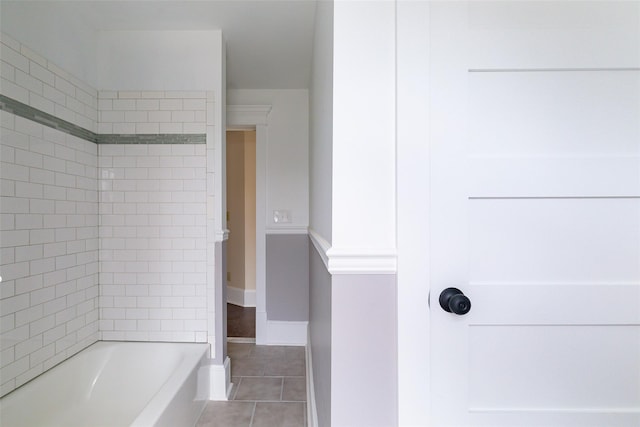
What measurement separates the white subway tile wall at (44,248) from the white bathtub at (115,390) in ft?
0.32

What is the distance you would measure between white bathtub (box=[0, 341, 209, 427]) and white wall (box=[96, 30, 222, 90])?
1.77 meters

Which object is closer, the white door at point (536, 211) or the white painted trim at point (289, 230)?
the white door at point (536, 211)

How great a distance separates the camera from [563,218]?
0.89 metres

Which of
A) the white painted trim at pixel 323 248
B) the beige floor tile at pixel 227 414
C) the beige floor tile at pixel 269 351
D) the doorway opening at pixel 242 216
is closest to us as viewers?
the white painted trim at pixel 323 248

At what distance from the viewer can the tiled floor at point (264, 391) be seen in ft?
6.18

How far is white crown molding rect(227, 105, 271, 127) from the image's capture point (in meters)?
2.99

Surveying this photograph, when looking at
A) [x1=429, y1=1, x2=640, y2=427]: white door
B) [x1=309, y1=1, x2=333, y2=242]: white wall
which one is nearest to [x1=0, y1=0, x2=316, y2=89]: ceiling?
[x1=309, y1=1, x2=333, y2=242]: white wall

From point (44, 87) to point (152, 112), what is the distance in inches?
22.2

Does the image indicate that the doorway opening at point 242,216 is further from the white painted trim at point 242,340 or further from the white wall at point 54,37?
the white wall at point 54,37

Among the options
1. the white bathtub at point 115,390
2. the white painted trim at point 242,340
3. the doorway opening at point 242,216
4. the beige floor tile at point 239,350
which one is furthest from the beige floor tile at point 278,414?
the doorway opening at point 242,216

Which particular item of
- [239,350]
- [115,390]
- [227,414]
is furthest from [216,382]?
[239,350]

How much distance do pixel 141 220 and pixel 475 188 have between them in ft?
6.83

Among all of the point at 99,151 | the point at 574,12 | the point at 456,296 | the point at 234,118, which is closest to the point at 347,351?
the point at 456,296

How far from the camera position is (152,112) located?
6.89ft
